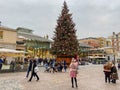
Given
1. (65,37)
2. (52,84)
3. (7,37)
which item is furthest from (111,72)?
(7,37)

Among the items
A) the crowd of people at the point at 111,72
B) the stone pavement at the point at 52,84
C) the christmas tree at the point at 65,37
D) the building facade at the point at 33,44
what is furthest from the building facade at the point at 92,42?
the crowd of people at the point at 111,72

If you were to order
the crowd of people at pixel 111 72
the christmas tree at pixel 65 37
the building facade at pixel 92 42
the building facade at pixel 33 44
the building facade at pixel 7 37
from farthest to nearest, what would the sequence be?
the building facade at pixel 92 42
the building facade at pixel 33 44
the building facade at pixel 7 37
the christmas tree at pixel 65 37
the crowd of people at pixel 111 72

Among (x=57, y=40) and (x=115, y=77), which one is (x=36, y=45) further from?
(x=115, y=77)

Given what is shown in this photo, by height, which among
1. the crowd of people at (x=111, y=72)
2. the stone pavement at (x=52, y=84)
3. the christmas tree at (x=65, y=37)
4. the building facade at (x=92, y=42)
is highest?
the building facade at (x=92, y=42)

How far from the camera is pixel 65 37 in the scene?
49.1 metres

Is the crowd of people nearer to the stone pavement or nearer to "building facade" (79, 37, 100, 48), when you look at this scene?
the stone pavement

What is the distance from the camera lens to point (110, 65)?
62.9 feet

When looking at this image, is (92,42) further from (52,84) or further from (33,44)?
(52,84)

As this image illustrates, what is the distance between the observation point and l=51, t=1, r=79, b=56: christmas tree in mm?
48469

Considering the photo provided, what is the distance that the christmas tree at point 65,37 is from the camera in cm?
4847

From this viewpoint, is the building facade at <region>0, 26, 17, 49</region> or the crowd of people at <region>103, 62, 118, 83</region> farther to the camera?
the building facade at <region>0, 26, 17, 49</region>

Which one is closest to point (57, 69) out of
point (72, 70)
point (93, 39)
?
point (72, 70)

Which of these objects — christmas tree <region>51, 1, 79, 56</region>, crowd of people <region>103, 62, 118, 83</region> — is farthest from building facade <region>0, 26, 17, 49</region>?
crowd of people <region>103, 62, 118, 83</region>

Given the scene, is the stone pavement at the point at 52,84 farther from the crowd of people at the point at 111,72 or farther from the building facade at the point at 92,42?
the building facade at the point at 92,42
